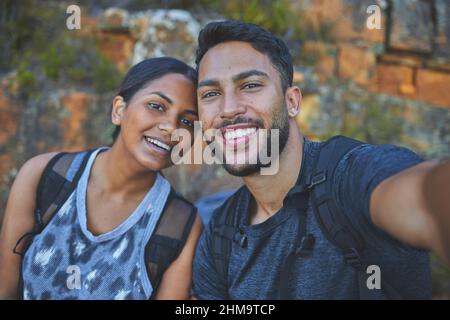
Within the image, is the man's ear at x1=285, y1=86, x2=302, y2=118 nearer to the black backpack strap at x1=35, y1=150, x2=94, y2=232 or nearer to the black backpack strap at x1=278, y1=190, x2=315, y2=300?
the black backpack strap at x1=278, y1=190, x2=315, y2=300

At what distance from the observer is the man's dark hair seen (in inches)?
103

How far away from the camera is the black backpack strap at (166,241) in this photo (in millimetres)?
2742

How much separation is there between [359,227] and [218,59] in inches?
47.8

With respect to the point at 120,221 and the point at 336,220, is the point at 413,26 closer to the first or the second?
the point at 336,220

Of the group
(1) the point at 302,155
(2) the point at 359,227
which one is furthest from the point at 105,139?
(2) the point at 359,227

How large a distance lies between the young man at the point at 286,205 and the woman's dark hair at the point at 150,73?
18 cm

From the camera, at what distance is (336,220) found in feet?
6.76

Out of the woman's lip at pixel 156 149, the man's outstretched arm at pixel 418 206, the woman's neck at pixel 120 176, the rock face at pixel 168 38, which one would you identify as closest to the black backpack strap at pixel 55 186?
the woman's neck at pixel 120 176

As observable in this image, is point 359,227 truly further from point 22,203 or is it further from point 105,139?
point 105,139

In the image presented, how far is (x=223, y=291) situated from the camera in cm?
259

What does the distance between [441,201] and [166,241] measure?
5.48 feet

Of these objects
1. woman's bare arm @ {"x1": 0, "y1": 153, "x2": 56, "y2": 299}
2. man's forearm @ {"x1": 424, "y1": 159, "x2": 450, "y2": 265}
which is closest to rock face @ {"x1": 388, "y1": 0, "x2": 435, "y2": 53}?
man's forearm @ {"x1": 424, "y1": 159, "x2": 450, "y2": 265}

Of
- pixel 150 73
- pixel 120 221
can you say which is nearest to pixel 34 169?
pixel 120 221

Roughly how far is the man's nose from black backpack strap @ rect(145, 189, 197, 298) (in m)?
0.76
